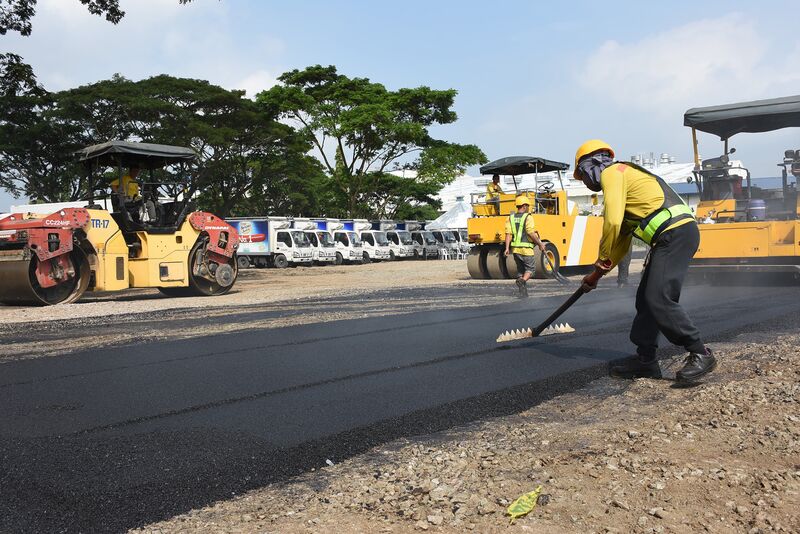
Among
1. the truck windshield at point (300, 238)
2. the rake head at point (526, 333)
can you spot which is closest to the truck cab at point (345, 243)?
the truck windshield at point (300, 238)

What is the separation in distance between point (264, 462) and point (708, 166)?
13530 mm

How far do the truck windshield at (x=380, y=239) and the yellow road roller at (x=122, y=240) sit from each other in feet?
76.5

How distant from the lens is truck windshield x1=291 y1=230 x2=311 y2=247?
112 ft

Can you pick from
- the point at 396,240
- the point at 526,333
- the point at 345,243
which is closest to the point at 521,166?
the point at 526,333

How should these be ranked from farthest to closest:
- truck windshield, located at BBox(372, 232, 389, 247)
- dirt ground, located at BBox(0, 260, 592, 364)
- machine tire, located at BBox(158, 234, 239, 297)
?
1. truck windshield, located at BBox(372, 232, 389, 247)
2. machine tire, located at BBox(158, 234, 239, 297)
3. dirt ground, located at BBox(0, 260, 592, 364)

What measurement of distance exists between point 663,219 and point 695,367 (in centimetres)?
101

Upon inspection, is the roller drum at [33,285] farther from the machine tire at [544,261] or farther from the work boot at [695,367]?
the work boot at [695,367]

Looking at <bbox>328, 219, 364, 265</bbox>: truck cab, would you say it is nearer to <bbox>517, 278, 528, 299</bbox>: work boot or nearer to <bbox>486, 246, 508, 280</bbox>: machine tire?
<bbox>486, 246, 508, 280</bbox>: machine tire

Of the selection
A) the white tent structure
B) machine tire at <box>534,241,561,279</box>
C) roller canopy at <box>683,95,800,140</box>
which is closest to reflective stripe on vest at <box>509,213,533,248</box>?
roller canopy at <box>683,95,800,140</box>

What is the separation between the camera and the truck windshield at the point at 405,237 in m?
40.7

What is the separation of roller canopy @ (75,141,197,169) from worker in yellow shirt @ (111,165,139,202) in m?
0.14

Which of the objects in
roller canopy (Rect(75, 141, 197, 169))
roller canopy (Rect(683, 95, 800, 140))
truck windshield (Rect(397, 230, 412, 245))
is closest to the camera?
roller canopy (Rect(75, 141, 197, 169))

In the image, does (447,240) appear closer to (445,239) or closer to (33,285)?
(445,239)

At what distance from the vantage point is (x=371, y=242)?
127 feet
